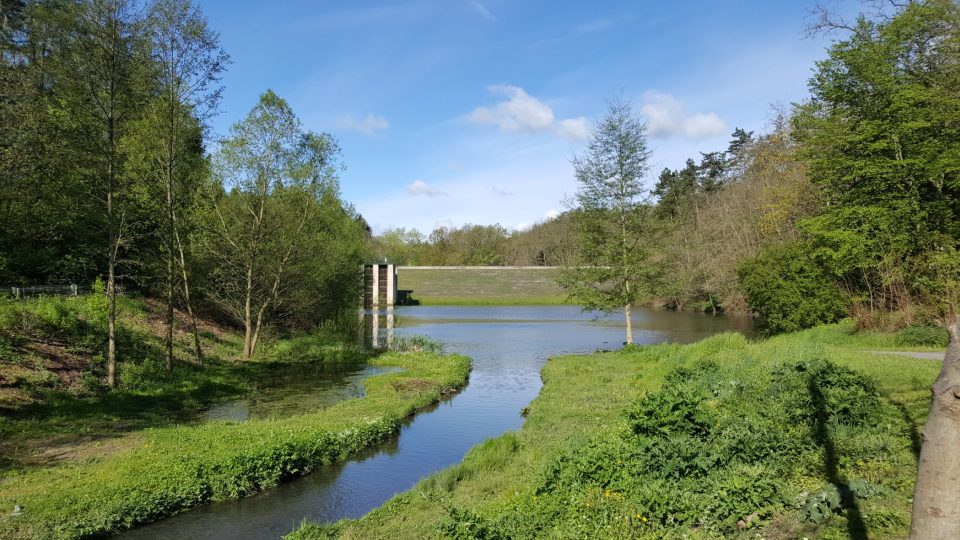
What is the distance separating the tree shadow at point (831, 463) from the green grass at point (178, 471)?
9.11 metres

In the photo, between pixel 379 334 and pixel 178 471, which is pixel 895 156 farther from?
pixel 379 334

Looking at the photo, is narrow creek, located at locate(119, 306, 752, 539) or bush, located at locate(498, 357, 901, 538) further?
narrow creek, located at locate(119, 306, 752, 539)

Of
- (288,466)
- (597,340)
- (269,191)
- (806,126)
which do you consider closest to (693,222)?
(597,340)

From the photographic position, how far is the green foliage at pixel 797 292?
28.5m

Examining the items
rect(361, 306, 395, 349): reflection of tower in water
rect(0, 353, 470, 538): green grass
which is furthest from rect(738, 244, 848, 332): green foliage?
rect(0, 353, 470, 538): green grass

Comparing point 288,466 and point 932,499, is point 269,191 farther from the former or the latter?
point 932,499

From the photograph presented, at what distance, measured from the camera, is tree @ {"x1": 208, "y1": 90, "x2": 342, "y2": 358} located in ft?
Answer: 81.4

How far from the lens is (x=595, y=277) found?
2641 centimetres

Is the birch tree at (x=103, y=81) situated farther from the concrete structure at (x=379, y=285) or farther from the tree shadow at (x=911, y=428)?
the concrete structure at (x=379, y=285)

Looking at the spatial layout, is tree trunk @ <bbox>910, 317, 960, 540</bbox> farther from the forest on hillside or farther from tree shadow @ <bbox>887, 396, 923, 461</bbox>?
the forest on hillside

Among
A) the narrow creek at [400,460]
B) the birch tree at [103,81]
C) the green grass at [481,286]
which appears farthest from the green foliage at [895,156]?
the green grass at [481,286]

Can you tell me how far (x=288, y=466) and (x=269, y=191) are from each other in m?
16.8

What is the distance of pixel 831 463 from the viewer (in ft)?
23.3

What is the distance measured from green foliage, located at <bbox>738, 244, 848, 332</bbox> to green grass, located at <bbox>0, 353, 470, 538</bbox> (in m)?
22.0
